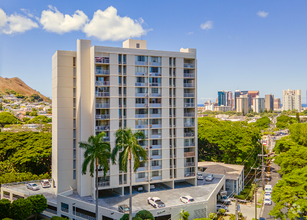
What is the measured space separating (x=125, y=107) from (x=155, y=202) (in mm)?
15603

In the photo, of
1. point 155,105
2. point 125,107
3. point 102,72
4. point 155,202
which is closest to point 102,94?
point 102,72

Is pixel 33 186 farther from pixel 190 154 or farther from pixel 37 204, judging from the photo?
pixel 190 154

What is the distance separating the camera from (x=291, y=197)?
36688 millimetres

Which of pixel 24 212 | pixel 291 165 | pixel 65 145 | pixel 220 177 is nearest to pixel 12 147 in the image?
pixel 65 145

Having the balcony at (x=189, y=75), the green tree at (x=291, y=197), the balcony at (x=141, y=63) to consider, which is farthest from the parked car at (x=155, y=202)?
the balcony at (x=189, y=75)

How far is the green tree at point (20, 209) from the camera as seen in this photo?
37125mm

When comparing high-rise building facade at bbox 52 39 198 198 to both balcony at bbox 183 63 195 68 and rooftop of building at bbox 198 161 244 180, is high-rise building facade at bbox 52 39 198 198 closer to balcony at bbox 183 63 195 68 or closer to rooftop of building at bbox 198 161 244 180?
balcony at bbox 183 63 195 68

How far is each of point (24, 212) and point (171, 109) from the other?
27.8 m

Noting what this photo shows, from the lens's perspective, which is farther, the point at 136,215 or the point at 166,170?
the point at 166,170

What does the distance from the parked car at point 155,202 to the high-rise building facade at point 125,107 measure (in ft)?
15.6

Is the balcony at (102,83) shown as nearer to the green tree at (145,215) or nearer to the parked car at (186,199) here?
the green tree at (145,215)

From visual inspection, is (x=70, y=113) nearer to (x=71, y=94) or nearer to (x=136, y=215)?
(x=71, y=94)

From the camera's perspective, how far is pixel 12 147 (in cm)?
6225

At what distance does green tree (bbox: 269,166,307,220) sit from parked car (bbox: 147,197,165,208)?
15.5 metres
